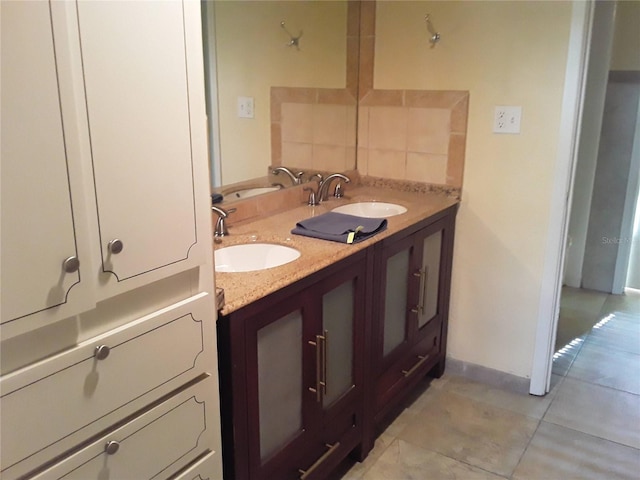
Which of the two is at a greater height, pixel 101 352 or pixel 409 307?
pixel 101 352

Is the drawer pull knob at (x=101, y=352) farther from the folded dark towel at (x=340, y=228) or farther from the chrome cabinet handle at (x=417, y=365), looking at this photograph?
the chrome cabinet handle at (x=417, y=365)

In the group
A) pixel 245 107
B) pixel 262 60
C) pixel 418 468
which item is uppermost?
pixel 262 60

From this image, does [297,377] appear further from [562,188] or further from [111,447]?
[562,188]

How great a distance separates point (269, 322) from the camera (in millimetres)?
1434

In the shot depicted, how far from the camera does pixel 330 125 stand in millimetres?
2545

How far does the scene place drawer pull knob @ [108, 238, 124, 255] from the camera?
0.95 metres

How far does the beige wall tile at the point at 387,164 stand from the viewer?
2.60 m

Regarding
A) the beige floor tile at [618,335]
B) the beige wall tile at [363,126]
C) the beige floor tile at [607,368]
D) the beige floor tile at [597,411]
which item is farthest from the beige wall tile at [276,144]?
the beige floor tile at [618,335]

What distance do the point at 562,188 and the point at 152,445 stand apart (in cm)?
181

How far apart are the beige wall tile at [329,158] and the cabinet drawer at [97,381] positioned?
4.67 ft

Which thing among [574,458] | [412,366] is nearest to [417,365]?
[412,366]

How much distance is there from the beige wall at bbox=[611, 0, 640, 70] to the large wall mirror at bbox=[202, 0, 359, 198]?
5.91 ft

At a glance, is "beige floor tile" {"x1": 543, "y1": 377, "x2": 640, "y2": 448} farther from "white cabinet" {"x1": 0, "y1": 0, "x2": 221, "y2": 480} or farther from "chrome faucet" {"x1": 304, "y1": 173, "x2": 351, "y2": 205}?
"white cabinet" {"x1": 0, "y1": 0, "x2": 221, "y2": 480}

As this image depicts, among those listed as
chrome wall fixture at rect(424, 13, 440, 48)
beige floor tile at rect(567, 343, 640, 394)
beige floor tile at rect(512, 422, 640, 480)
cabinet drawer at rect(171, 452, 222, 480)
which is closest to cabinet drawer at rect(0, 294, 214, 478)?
cabinet drawer at rect(171, 452, 222, 480)
